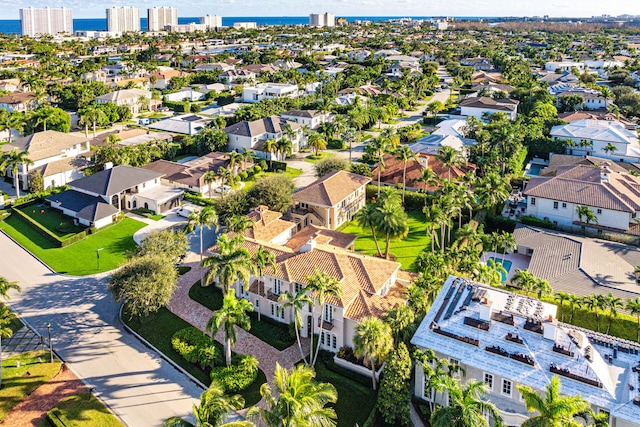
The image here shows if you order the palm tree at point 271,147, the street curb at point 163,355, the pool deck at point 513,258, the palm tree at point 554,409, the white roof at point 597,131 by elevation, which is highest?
the white roof at point 597,131

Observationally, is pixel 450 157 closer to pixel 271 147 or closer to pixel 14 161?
pixel 271 147

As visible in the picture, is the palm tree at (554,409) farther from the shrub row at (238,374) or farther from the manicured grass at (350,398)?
the shrub row at (238,374)

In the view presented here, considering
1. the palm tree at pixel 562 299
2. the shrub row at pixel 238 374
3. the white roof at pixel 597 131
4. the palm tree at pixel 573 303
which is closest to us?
the shrub row at pixel 238 374

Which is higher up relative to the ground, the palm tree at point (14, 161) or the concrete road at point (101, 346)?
the palm tree at point (14, 161)

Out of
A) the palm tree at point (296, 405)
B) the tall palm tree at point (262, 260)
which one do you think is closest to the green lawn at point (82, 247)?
the tall palm tree at point (262, 260)

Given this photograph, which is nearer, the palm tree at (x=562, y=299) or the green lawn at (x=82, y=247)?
the palm tree at (x=562, y=299)

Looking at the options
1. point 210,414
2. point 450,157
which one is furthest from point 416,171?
point 210,414
